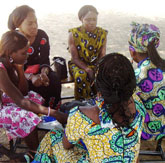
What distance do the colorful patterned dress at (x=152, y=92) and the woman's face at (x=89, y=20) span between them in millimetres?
1421

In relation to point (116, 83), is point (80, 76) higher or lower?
lower

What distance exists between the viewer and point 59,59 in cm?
369

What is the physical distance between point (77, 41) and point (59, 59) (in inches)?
15.5

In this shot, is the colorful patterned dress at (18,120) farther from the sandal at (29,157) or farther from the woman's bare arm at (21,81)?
the woman's bare arm at (21,81)

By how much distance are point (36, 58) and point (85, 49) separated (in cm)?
77

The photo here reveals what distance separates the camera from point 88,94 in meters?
3.67

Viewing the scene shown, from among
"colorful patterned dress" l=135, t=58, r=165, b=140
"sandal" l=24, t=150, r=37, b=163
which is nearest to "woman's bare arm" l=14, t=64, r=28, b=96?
"sandal" l=24, t=150, r=37, b=163

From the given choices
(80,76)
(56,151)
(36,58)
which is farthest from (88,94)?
(56,151)

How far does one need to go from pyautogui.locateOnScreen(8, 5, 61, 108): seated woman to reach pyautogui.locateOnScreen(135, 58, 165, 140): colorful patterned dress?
1.37m

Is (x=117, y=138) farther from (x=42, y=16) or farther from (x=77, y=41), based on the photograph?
(x=42, y=16)

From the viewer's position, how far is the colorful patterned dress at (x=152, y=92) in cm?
222

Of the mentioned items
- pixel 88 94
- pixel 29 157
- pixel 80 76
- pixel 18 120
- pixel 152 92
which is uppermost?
pixel 152 92

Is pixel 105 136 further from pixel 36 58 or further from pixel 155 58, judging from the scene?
pixel 36 58

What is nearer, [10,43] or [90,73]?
[10,43]
